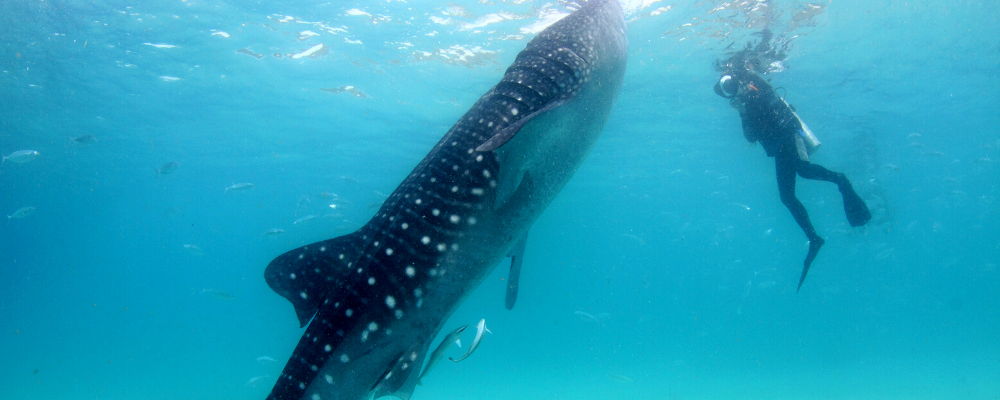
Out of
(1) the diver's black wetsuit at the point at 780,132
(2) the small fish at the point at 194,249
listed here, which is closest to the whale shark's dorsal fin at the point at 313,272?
(1) the diver's black wetsuit at the point at 780,132

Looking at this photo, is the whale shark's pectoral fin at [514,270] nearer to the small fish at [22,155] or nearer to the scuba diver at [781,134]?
the scuba diver at [781,134]

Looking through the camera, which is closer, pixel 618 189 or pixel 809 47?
pixel 809 47

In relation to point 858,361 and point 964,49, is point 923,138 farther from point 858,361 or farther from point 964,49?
point 858,361

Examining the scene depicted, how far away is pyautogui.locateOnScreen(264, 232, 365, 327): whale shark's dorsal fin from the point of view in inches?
96.0

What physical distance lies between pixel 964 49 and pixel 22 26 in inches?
1323

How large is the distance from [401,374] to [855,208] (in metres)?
8.31

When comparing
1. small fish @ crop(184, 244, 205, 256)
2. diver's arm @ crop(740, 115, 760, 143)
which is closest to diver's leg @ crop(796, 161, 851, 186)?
diver's arm @ crop(740, 115, 760, 143)

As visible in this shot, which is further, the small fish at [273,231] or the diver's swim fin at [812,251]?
the small fish at [273,231]

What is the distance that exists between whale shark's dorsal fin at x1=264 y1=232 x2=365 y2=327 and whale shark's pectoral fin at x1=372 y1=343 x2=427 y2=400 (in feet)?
1.80

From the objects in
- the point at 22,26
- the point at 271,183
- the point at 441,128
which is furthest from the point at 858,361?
the point at 22,26

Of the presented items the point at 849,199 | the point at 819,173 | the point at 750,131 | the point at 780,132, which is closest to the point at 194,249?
the point at 750,131

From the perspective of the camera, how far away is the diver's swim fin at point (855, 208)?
7250mm

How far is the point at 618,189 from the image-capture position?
41.2 metres

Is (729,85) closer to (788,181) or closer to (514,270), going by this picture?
(788,181)
